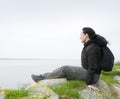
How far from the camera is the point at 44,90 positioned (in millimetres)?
10797

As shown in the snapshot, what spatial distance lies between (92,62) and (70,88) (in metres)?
1.11

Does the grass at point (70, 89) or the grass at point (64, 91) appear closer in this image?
the grass at point (64, 91)

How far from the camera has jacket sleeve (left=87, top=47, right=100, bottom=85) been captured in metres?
11.7

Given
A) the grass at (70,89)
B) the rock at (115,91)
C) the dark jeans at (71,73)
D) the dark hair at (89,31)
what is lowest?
the rock at (115,91)

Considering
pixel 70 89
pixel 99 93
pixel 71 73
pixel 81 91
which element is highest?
pixel 71 73

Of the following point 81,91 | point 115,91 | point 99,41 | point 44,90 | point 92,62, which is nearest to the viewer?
point 44,90

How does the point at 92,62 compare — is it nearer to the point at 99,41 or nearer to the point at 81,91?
the point at 99,41

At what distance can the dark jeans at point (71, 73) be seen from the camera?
12.1 meters

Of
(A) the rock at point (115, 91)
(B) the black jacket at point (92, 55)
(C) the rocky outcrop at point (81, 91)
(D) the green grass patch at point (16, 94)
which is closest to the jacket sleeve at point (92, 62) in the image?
(B) the black jacket at point (92, 55)

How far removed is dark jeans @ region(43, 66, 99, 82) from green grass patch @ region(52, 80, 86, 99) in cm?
25

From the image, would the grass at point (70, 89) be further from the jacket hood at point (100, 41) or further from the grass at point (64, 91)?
the jacket hood at point (100, 41)

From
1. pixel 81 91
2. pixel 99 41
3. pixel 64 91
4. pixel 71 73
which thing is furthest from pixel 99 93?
pixel 99 41

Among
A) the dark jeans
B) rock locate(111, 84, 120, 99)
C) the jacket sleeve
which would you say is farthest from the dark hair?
rock locate(111, 84, 120, 99)

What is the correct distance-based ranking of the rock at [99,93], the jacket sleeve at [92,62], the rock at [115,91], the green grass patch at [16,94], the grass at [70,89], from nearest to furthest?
1. the green grass patch at [16,94]
2. the grass at [70,89]
3. the rock at [99,93]
4. the jacket sleeve at [92,62]
5. the rock at [115,91]
